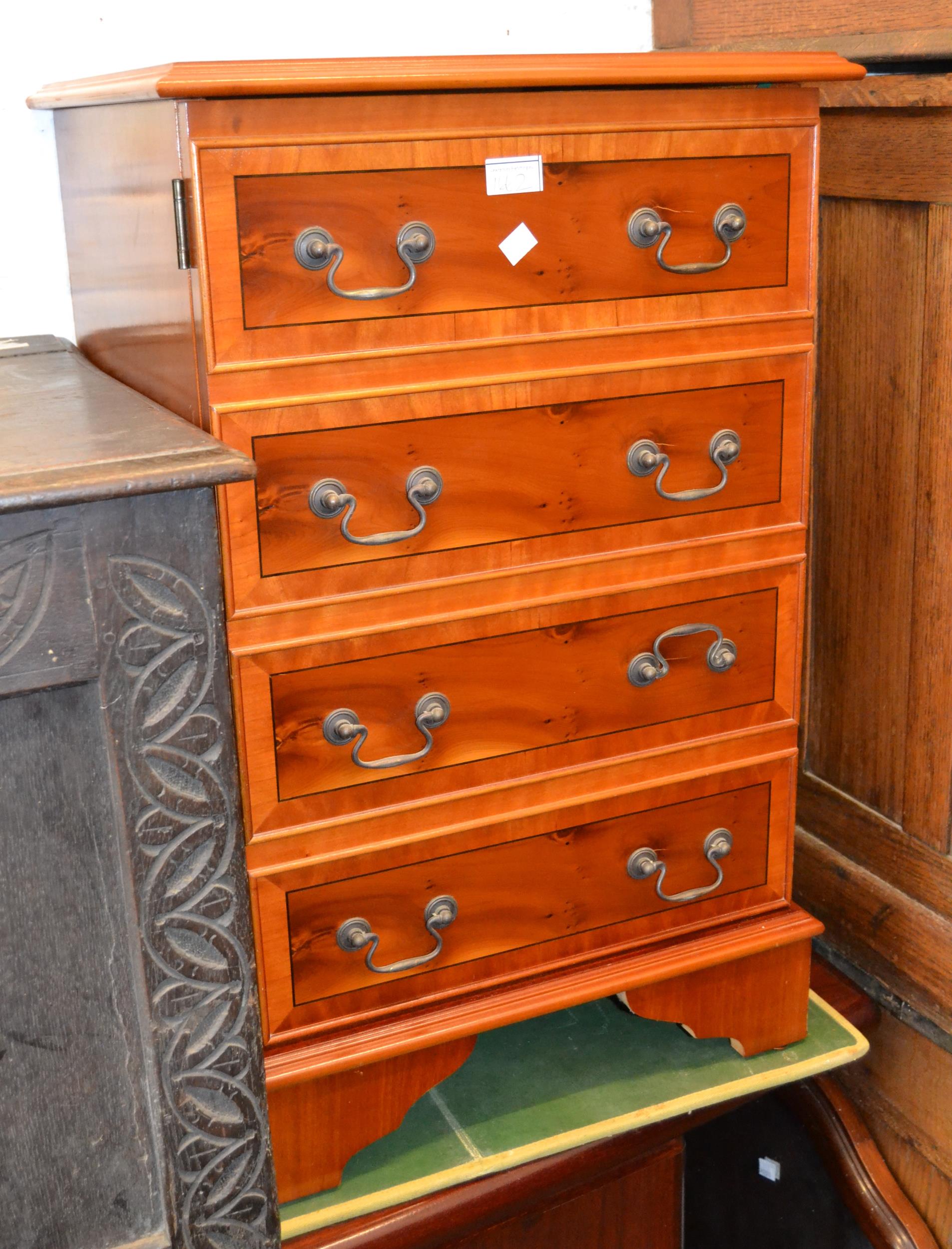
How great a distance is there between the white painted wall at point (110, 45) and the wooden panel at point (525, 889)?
0.74 metres

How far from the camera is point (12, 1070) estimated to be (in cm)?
87

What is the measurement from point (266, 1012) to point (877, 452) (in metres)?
0.85

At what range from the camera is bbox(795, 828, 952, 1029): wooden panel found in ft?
4.53

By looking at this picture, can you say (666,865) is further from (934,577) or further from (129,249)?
(129,249)

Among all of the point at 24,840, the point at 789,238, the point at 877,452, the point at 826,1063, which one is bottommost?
the point at 826,1063

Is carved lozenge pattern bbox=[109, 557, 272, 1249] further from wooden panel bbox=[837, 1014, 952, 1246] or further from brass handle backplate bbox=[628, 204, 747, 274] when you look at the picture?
wooden panel bbox=[837, 1014, 952, 1246]

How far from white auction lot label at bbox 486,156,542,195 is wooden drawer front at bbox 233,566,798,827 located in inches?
13.9

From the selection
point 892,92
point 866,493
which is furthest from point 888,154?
point 866,493

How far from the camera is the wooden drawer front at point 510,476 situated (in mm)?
999

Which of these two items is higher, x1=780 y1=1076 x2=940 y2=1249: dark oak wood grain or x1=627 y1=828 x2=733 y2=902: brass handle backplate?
x1=627 y1=828 x2=733 y2=902: brass handle backplate

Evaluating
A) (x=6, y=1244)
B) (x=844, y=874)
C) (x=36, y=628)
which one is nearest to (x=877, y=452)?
(x=844, y=874)

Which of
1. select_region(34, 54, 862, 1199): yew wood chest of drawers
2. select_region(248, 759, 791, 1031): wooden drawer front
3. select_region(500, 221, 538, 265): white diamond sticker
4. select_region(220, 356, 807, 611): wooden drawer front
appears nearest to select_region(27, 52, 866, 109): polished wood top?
select_region(34, 54, 862, 1199): yew wood chest of drawers

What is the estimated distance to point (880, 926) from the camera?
1463 millimetres

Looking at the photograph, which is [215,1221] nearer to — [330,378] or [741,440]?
[330,378]
